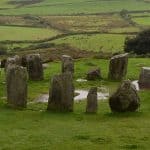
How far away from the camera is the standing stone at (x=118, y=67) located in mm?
48844

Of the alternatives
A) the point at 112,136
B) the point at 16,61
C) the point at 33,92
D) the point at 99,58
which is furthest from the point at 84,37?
the point at 112,136

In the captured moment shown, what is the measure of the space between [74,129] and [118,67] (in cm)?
2115

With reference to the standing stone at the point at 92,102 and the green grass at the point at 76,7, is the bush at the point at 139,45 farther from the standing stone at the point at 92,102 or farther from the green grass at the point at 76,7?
the green grass at the point at 76,7

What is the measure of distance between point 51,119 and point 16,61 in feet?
60.5

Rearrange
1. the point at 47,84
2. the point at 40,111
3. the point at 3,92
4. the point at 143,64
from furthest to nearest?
the point at 143,64 → the point at 47,84 → the point at 3,92 → the point at 40,111

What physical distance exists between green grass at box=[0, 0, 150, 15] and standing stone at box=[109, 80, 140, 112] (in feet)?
412

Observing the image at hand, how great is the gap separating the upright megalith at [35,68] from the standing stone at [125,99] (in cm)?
1609

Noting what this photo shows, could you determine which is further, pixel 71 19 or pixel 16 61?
pixel 71 19

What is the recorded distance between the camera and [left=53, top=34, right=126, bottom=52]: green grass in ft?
281

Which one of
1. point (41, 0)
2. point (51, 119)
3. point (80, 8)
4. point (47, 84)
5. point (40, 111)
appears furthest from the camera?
point (41, 0)

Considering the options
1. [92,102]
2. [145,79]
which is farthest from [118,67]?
[92,102]

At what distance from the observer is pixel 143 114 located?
33.0 metres

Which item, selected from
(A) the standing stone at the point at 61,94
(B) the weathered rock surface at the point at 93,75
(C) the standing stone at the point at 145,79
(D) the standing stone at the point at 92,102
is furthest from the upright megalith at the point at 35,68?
(D) the standing stone at the point at 92,102

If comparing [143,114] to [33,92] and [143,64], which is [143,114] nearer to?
[33,92]
